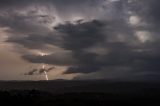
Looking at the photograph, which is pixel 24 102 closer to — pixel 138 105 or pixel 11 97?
pixel 11 97

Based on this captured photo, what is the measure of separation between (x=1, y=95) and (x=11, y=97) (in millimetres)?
3640

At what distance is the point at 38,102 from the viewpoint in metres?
127

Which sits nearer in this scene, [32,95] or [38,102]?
[38,102]

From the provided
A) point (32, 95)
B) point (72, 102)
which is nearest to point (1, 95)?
point (32, 95)

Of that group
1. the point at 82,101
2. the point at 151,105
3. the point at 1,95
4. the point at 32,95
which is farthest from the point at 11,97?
the point at 151,105

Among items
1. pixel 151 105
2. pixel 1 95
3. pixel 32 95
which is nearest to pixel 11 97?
pixel 1 95

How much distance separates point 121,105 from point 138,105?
7572 millimetres

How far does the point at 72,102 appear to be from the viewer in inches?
5281

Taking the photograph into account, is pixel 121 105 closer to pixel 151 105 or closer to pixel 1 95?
pixel 151 105

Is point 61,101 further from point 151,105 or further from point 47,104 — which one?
point 151,105

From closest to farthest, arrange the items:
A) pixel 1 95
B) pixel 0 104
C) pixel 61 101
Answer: pixel 0 104 → pixel 1 95 → pixel 61 101

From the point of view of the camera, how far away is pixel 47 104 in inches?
4978

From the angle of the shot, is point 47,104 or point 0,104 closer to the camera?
point 0,104

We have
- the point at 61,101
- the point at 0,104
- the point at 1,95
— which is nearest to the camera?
the point at 0,104
